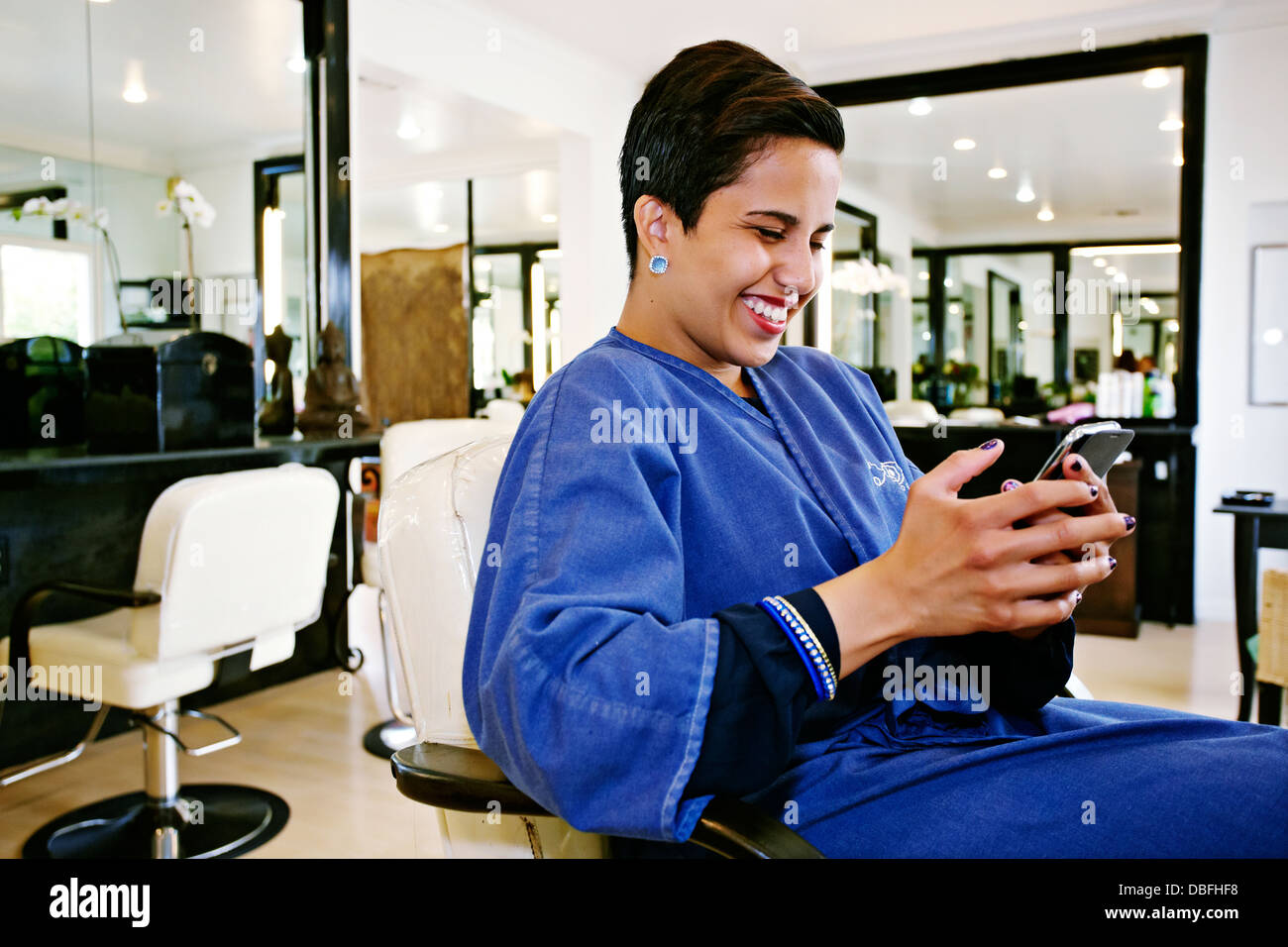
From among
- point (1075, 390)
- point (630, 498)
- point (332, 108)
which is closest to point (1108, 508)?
point (630, 498)

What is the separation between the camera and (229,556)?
6.93 ft

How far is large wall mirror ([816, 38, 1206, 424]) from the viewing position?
5172 millimetres

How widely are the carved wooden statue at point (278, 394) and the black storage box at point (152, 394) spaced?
29.7 inches

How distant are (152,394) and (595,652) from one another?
228 centimetres

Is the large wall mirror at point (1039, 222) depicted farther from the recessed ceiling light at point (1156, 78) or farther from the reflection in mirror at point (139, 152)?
the reflection in mirror at point (139, 152)

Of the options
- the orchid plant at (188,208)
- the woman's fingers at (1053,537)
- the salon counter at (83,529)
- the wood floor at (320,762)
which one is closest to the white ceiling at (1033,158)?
the wood floor at (320,762)

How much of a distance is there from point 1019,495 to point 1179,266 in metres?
5.15

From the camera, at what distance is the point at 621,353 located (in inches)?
39.2

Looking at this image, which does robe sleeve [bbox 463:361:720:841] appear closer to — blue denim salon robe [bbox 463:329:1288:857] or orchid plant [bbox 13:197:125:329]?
blue denim salon robe [bbox 463:329:1288:857]

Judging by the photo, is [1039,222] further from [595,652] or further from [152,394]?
[595,652]

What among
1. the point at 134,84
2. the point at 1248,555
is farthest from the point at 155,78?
the point at 1248,555

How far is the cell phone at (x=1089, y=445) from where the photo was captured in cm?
88

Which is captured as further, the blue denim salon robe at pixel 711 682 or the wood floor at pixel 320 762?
the wood floor at pixel 320 762
